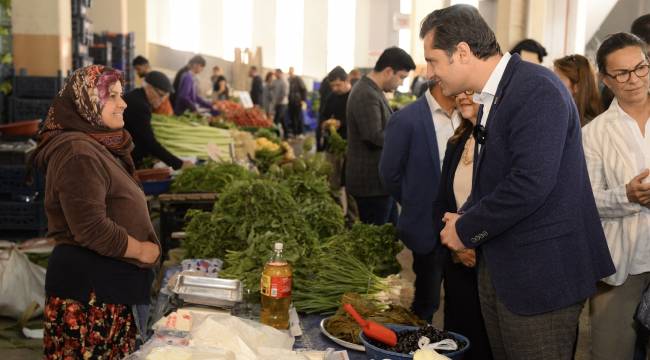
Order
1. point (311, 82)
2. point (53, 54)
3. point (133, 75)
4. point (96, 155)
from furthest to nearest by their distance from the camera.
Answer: point (311, 82)
point (133, 75)
point (53, 54)
point (96, 155)

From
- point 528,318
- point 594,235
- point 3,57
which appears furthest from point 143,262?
point 3,57

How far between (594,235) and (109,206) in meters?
1.79

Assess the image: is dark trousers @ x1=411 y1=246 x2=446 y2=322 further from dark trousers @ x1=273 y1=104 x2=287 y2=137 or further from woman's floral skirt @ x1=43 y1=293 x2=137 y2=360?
dark trousers @ x1=273 y1=104 x2=287 y2=137

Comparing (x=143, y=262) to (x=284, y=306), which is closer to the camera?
(x=284, y=306)

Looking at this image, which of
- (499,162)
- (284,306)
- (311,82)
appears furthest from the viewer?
(311,82)

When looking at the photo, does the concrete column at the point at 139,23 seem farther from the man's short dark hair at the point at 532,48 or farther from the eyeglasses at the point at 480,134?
the eyeglasses at the point at 480,134

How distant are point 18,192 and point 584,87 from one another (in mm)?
5104

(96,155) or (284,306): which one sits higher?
(96,155)

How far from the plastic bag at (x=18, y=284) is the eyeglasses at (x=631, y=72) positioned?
4041mm

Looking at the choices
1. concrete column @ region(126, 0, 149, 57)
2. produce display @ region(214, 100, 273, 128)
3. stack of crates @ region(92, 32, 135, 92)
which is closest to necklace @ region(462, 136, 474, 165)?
produce display @ region(214, 100, 273, 128)

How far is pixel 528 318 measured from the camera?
7.64 ft

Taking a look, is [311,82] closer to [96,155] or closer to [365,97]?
[365,97]

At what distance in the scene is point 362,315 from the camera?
2.59 metres

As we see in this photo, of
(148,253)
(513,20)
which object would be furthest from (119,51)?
(148,253)
